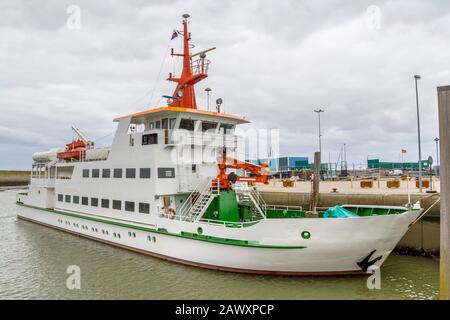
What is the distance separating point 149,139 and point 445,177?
37.9 ft

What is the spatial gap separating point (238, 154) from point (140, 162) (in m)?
4.81

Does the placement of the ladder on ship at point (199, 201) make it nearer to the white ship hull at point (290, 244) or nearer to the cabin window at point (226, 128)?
the white ship hull at point (290, 244)

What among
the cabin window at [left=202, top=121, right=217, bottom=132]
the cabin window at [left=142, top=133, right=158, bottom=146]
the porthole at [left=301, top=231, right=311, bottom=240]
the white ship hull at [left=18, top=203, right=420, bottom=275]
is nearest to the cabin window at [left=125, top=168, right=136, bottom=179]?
the cabin window at [left=142, top=133, right=158, bottom=146]

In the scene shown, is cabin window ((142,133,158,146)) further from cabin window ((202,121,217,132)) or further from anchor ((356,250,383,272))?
anchor ((356,250,383,272))

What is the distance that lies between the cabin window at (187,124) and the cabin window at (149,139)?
4.19 feet

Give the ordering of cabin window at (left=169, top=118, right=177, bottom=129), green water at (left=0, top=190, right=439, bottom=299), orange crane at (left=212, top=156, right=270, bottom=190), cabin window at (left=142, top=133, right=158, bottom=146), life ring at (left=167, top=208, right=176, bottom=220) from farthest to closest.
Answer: cabin window at (left=142, top=133, right=158, bottom=146) → cabin window at (left=169, top=118, right=177, bottom=129) → life ring at (left=167, top=208, right=176, bottom=220) → orange crane at (left=212, top=156, right=270, bottom=190) → green water at (left=0, top=190, right=439, bottom=299)

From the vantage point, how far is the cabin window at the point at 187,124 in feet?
45.3

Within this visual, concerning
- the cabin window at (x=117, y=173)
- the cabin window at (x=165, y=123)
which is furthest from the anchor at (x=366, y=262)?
the cabin window at (x=117, y=173)

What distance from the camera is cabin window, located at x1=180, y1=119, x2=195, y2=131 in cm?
1381

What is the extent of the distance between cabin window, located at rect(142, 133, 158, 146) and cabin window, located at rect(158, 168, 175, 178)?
135cm

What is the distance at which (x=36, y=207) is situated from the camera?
21.8m
